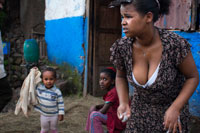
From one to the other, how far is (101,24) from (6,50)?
4.00m

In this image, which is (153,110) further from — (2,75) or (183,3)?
(183,3)

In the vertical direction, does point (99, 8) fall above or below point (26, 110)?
above

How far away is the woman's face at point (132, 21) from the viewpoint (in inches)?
60.4

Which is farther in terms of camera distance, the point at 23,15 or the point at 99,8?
the point at 23,15

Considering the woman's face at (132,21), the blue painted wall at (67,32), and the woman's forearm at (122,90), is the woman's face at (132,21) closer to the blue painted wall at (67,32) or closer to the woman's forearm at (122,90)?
the woman's forearm at (122,90)

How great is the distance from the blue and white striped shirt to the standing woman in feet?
4.60

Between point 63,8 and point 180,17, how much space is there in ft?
13.0

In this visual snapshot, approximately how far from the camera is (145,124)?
1713 mm

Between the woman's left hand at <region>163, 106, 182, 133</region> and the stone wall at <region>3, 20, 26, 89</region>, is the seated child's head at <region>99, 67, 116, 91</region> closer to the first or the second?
the woman's left hand at <region>163, 106, 182, 133</region>

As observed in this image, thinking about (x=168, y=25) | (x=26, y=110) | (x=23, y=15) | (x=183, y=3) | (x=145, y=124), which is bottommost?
(x=26, y=110)

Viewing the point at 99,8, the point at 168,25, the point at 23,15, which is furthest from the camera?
the point at 23,15

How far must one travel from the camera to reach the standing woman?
1508 millimetres

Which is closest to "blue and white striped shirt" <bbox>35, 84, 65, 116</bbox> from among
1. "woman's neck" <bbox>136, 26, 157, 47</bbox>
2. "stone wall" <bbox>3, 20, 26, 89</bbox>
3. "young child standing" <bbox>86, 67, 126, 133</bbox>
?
"young child standing" <bbox>86, 67, 126, 133</bbox>

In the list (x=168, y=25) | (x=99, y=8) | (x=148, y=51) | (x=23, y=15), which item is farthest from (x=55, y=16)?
(x=148, y=51)
